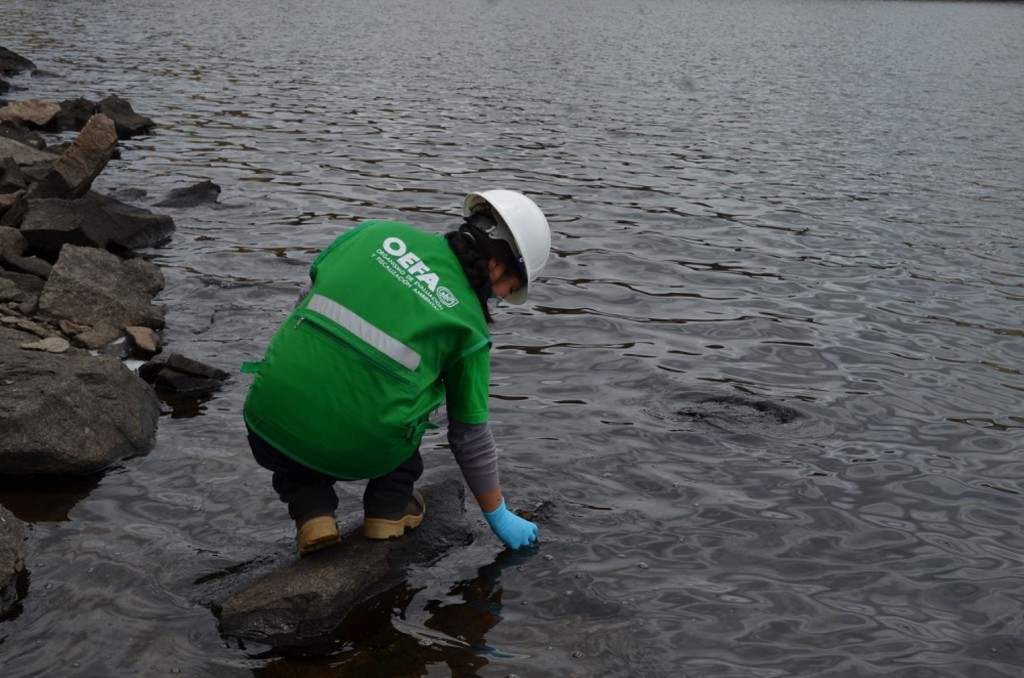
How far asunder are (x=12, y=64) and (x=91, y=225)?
18331mm

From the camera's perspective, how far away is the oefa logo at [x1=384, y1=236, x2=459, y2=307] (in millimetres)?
5254

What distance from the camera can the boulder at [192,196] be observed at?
595 inches

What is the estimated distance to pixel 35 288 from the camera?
9.90 meters

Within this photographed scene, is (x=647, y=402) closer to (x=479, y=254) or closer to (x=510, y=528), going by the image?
(x=510, y=528)

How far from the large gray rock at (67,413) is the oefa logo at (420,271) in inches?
113

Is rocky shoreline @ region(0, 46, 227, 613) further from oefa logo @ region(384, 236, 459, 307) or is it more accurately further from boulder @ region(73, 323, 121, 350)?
oefa logo @ region(384, 236, 459, 307)

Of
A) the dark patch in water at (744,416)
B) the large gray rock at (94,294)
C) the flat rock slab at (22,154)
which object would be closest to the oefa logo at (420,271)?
the dark patch in water at (744,416)

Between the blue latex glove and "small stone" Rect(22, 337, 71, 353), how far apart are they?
3.92 metres

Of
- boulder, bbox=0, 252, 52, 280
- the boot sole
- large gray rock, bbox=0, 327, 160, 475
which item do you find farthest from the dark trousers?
boulder, bbox=0, 252, 52, 280

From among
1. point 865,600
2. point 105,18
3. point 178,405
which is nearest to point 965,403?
point 865,600

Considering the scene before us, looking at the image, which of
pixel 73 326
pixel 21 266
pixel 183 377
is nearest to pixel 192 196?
pixel 21 266

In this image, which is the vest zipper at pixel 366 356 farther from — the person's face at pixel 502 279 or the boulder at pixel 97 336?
the boulder at pixel 97 336

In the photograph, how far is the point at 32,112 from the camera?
19891 millimetres

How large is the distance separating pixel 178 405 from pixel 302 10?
159ft
